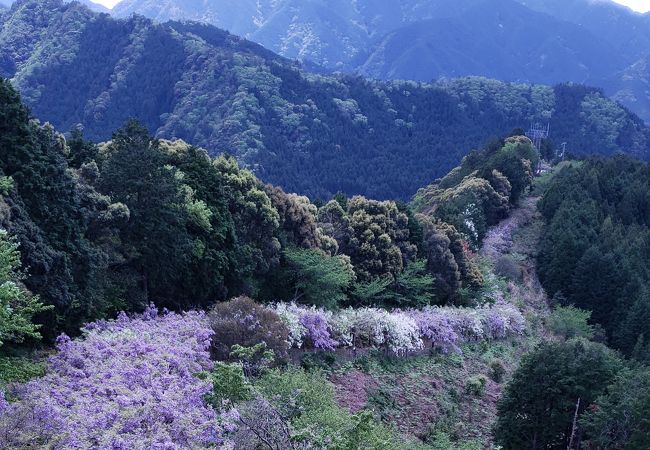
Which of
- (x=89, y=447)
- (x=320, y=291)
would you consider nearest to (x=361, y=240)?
(x=320, y=291)

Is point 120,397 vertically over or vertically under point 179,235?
under

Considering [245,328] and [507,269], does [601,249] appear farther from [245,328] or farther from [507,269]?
[245,328]

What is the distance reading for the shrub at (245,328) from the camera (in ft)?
62.9

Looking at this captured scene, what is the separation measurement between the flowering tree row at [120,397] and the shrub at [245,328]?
419 millimetres

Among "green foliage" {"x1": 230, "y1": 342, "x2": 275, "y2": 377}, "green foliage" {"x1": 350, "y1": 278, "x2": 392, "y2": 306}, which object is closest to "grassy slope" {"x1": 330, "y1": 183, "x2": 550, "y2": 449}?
"green foliage" {"x1": 230, "y1": 342, "x2": 275, "y2": 377}

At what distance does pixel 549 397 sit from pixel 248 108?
11795cm

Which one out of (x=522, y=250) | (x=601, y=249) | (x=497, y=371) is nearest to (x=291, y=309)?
(x=497, y=371)

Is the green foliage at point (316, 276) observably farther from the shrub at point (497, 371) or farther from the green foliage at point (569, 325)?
the green foliage at point (569, 325)

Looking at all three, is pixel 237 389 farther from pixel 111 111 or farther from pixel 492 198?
pixel 111 111

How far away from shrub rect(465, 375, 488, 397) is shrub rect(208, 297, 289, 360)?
967 centimetres

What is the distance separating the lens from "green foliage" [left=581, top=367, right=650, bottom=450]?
1988 centimetres

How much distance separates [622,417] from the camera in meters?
20.1

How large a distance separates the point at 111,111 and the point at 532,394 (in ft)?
416

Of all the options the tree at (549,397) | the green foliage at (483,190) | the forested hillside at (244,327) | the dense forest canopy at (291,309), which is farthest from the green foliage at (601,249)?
the tree at (549,397)
